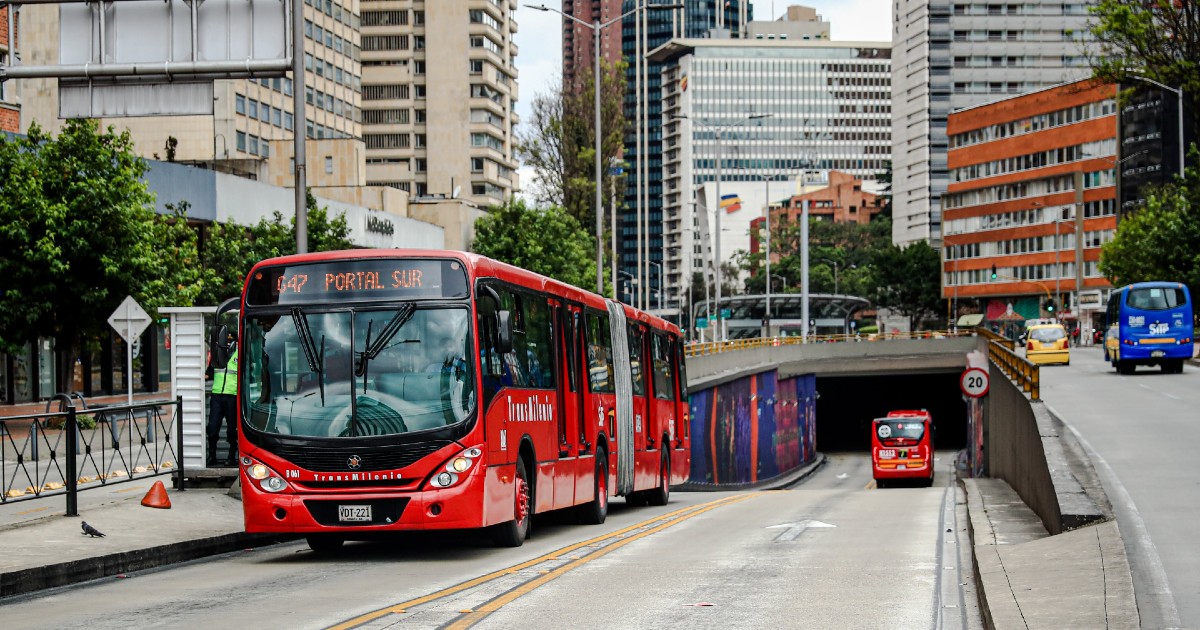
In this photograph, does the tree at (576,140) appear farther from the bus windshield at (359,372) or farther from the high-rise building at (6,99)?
the bus windshield at (359,372)

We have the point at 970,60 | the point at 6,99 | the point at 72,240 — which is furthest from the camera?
the point at 970,60

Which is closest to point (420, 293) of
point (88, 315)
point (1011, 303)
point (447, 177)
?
point (88, 315)

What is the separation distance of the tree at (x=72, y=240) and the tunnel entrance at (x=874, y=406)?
60.2 metres

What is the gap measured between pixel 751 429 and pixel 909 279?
86690mm

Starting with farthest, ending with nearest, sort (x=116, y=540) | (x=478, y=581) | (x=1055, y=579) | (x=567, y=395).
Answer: (x=567, y=395) → (x=116, y=540) → (x=478, y=581) → (x=1055, y=579)

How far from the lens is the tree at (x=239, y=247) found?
47219 millimetres

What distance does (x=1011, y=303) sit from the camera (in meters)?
132

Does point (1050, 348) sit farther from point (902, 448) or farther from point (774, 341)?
point (774, 341)

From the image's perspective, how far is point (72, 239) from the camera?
3656 cm

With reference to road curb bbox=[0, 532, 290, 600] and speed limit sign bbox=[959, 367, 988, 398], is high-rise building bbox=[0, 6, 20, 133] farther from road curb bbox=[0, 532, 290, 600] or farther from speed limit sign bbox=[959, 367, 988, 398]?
road curb bbox=[0, 532, 290, 600]

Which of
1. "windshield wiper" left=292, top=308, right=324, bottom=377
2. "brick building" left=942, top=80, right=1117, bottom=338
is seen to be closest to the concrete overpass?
"windshield wiper" left=292, top=308, right=324, bottom=377

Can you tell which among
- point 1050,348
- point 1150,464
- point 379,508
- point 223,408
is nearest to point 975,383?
point 1150,464

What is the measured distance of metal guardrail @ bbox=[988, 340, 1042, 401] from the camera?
26.2m

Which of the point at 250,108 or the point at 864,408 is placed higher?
the point at 250,108
